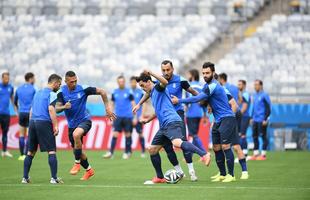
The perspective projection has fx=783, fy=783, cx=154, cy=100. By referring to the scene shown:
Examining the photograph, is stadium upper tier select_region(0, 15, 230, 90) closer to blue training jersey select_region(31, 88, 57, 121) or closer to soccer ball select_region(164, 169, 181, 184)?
blue training jersey select_region(31, 88, 57, 121)

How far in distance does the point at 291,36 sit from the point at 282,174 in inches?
681

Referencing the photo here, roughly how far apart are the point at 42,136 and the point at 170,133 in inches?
109

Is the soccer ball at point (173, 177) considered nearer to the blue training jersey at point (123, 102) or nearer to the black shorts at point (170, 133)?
the black shorts at point (170, 133)

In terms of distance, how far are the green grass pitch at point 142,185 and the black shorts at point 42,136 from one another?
76cm

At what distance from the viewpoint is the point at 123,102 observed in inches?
1041

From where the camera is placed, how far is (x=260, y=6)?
1550 inches

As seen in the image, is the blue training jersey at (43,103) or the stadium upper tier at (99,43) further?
the stadium upper tier at (99,43)

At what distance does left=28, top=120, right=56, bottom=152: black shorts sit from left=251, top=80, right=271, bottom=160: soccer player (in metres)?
10.3

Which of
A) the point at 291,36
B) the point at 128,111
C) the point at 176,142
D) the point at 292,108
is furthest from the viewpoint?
the point at 291,36

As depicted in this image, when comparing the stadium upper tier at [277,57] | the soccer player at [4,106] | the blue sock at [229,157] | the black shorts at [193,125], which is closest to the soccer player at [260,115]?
the black shorts at [193,125]

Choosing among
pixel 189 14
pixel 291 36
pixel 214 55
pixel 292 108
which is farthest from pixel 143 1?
pixel 292 108

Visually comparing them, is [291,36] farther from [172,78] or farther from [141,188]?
[141,188]

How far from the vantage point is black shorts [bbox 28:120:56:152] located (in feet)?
54.4

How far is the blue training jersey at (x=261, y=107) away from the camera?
83.8 ft
